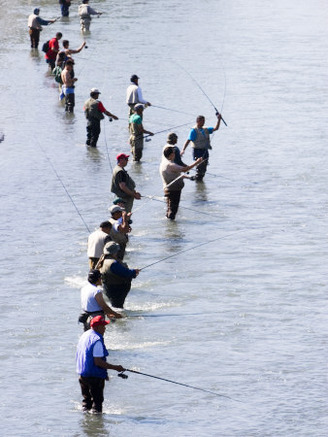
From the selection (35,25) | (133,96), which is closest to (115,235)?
(133,96)

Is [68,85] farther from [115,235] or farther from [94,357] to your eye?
[94,357]

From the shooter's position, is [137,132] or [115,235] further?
[137,132]

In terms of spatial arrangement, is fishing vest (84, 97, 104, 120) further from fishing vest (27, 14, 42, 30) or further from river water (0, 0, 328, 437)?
fishing vest (27, 14, 42, 30)

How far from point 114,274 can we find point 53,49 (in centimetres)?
2505

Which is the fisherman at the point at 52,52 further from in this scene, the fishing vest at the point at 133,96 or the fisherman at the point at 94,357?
the fisherman at the point at 94,357

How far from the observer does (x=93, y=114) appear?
28250mm

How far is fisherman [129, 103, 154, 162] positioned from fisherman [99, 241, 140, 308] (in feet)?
31.1

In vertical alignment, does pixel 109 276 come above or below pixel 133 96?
above

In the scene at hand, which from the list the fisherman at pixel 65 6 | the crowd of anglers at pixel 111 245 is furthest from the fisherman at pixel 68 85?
the fisherman at pixel 65 6

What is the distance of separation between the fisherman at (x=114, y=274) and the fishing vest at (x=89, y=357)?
384cm

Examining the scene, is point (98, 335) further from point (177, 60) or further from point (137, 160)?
point (177, 60)

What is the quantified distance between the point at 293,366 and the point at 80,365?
3.70 metres

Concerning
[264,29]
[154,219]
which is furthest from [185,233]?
[264,29]

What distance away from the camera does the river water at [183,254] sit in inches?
571
